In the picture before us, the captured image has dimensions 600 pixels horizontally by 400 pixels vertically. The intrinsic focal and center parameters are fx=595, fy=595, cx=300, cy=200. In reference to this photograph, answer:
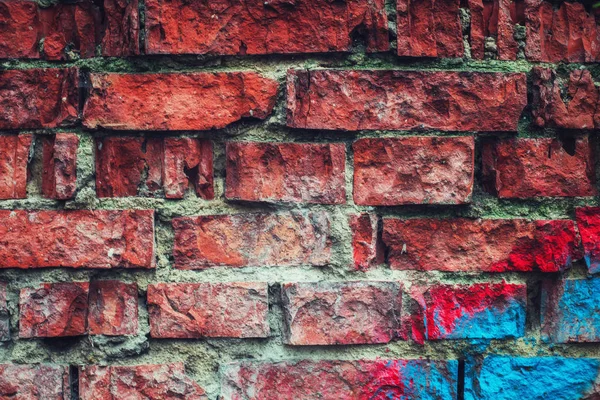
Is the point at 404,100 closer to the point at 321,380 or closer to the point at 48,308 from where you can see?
the point at 321,380

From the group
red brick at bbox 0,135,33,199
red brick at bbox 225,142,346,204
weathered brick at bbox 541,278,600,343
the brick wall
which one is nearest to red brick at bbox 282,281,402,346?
the brick wall

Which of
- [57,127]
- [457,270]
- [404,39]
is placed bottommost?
[457,270]

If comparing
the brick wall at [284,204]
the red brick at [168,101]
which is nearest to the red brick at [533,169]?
the brick wall at [284,204]

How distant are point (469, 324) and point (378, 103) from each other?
0.31 meters

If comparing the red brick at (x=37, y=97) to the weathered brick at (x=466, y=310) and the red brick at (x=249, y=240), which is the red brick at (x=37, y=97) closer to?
the red brick at (x=249, y=240)

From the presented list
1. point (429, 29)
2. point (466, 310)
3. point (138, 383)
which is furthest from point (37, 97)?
point (466, 310)

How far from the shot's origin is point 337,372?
757 millimetres

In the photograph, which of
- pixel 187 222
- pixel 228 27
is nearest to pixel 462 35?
pixel 228 27

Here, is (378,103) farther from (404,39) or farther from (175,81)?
(175,81)

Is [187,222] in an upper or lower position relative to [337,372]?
upper

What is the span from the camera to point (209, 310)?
0.75 metres

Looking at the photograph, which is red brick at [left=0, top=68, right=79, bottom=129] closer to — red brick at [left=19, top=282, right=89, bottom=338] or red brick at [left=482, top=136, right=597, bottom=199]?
red brick at [left=19, top=282, right=89, bottom=338]

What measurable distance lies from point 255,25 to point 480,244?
0.40 m

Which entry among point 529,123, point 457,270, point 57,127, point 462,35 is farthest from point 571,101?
point 57,127
